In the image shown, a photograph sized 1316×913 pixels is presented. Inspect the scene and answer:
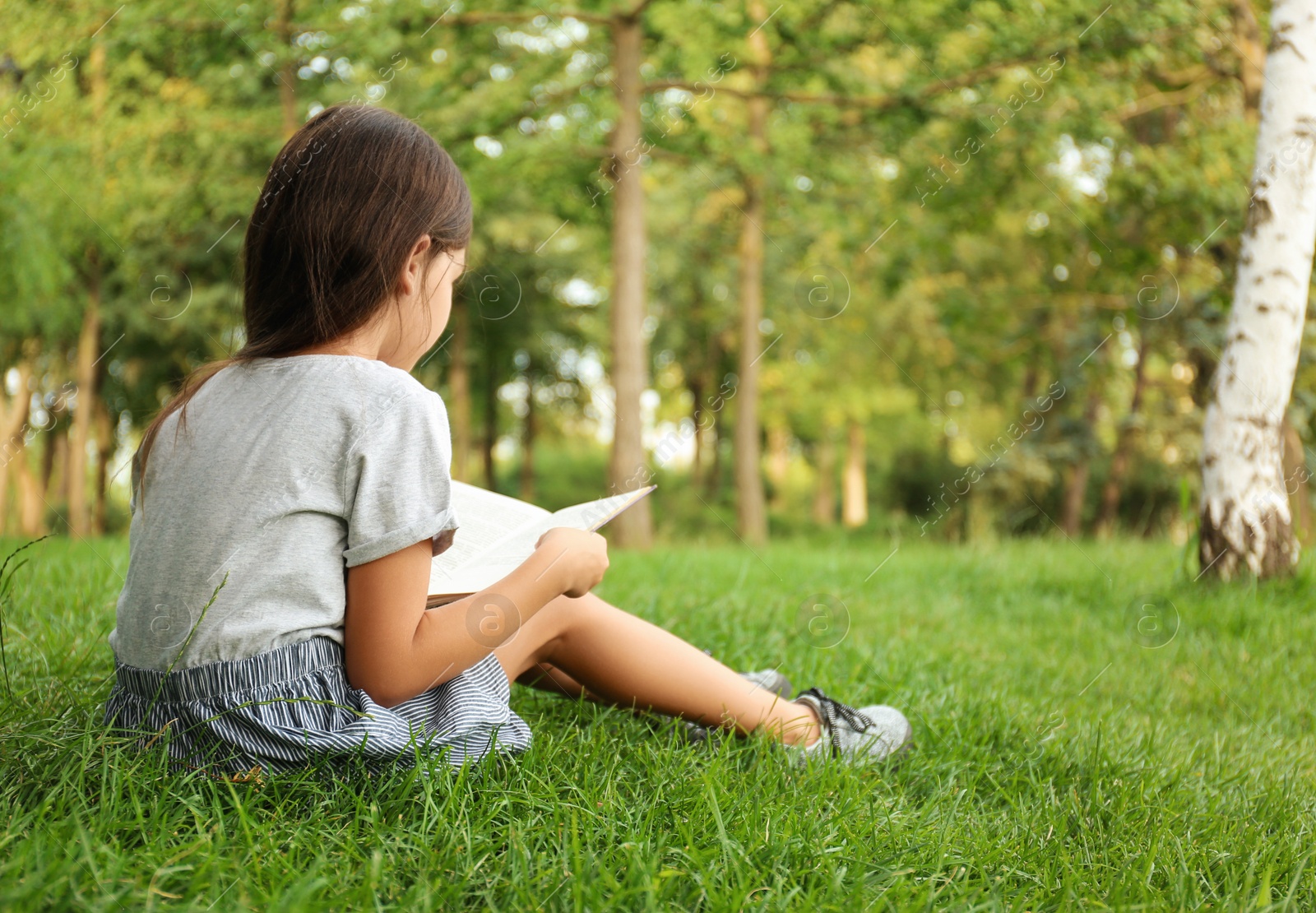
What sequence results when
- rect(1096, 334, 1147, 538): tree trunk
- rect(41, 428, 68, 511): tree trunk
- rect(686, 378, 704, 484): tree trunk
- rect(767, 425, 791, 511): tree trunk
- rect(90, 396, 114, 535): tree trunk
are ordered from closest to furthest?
rect(1096, 334, 1147, 538): tree trunk
rect(90, 396, 114, 535): tree trunk
rect(41, 428, 68, 511): tree trunk
rect(686, 378, 704, 484): tree trunk
rect(767, 425, 791, 511): tree trunk

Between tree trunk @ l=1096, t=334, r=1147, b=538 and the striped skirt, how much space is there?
997 centimetres

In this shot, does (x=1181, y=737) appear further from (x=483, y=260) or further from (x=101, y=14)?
(x=483, y=260)

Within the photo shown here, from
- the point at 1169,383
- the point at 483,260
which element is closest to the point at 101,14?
the point at 483,260

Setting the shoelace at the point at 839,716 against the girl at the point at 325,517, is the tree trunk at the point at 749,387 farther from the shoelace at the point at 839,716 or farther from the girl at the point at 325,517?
the girl at the point at 325,517

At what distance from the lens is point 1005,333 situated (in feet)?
40.0

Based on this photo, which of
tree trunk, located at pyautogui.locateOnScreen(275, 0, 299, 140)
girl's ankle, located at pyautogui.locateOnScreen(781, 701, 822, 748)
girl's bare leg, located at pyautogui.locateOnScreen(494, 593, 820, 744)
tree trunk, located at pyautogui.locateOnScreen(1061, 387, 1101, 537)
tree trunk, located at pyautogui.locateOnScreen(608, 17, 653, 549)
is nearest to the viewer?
girl's bare leg, located at pyautogui.locateOnScreen(494, 593, 820, 744)

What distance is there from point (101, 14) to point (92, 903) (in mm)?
7408

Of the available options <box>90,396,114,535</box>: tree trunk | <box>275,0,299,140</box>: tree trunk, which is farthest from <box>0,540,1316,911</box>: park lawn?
<box>90,396,114,535</box>: tree trunk

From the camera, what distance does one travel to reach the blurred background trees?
759cm

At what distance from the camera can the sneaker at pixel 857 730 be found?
214 cm

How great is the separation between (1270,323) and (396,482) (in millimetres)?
4304

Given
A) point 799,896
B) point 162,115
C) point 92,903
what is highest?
point 162,115

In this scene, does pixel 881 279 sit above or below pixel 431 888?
above

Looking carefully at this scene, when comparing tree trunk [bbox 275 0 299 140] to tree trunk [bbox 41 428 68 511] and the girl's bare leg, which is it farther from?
tree trunk [bbox 41 428 68 511]
